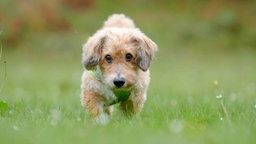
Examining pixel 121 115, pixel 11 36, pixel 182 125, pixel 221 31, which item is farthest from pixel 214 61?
pixel 182 125

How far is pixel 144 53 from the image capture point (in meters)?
6.66

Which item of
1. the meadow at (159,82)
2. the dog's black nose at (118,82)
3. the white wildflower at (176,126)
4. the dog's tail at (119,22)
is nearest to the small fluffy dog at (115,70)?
the dog's black nose at (118,82)

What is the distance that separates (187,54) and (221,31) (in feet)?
7.20

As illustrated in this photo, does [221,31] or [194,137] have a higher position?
[194,137]

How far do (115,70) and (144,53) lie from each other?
493mm

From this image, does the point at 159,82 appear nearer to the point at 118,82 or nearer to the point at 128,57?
the point at 128,57

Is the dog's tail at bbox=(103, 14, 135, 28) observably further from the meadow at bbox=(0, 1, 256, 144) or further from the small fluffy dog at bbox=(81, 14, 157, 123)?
the small fluffy dog at bbox=(81, 14, 157, 123)

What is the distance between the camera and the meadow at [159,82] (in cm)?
534

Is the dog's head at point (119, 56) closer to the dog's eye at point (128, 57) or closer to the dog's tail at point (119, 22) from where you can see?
the dog's eye at point (128, 57)

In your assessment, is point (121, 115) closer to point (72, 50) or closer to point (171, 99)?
point (171, 99)

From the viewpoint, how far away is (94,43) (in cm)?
668

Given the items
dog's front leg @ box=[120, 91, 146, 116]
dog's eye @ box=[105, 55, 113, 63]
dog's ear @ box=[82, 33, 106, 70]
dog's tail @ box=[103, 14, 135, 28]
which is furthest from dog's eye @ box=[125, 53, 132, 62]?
dog's tail @ box=[103, 14, 135, 28]

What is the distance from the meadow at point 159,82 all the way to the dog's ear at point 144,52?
22.6 inches

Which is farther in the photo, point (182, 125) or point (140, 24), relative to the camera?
point (140, 24)
